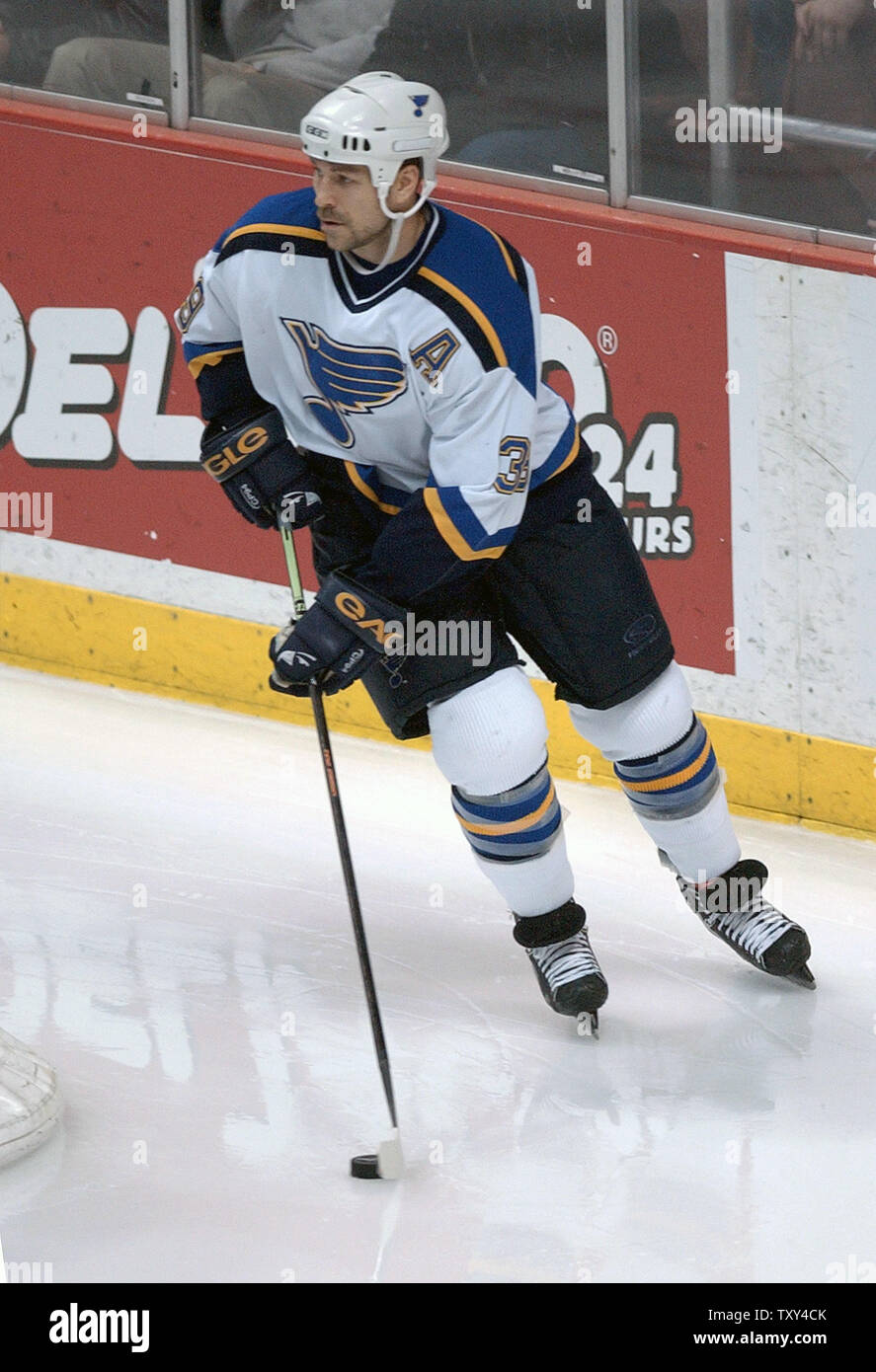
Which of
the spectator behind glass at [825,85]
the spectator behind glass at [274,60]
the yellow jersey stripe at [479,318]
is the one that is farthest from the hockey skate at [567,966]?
the spectator behind glass at [274,60]

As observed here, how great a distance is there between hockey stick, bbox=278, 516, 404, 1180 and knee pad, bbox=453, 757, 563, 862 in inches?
8.3

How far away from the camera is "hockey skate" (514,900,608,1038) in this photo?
→ 292 centimetres

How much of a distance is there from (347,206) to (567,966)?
1134 mm

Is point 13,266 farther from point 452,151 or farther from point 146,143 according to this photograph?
point 452,151

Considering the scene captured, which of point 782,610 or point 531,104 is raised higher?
point 531,104

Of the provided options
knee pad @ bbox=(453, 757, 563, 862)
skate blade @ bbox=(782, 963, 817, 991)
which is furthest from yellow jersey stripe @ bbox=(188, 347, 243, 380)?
skate blade @ bbox=(782, 963, 817, 991)

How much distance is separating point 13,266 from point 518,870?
2.29 meters

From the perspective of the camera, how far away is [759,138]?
373cm

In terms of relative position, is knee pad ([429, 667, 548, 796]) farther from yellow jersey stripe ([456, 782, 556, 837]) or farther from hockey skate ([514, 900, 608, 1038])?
hockey skate ([514, 900, 608, 1038])

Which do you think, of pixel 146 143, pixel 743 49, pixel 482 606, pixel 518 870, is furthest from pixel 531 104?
pixel 518 870

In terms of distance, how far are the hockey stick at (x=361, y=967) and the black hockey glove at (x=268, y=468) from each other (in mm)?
Result: 33

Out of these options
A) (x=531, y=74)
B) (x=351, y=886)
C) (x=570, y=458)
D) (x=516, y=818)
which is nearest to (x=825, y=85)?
(x=531, y=74)

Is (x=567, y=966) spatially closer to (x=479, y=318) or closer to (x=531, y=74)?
(x=479, y=318)

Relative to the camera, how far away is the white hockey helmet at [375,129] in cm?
252
